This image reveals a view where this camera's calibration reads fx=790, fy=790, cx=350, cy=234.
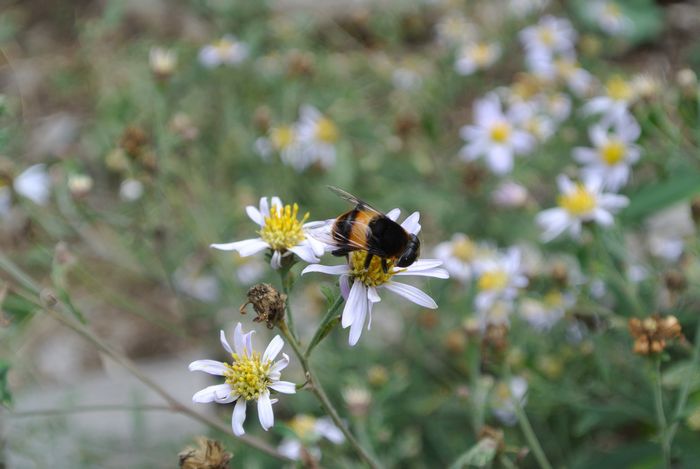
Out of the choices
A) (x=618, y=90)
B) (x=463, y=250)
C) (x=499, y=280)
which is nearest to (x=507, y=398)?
(x=499, y=280)

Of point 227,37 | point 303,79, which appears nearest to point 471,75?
point 303,79

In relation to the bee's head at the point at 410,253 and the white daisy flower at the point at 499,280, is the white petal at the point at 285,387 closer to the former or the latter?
the bee's head at the point at 410,253

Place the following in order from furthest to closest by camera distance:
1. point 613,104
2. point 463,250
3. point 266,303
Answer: point 613,104 < point 463,250 < point 266,303

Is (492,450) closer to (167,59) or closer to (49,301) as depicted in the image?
(49,301)

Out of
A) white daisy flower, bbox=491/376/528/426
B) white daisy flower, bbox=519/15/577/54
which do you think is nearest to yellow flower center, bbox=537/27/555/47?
white daisy flower, bbox=519/15/577/54

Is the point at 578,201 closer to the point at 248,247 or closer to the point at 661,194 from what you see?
the point at 661,194

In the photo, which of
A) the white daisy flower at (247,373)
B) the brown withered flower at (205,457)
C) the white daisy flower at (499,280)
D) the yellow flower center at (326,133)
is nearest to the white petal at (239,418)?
the white daisy flower at (247,373)

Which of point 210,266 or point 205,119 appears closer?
point 210,266
